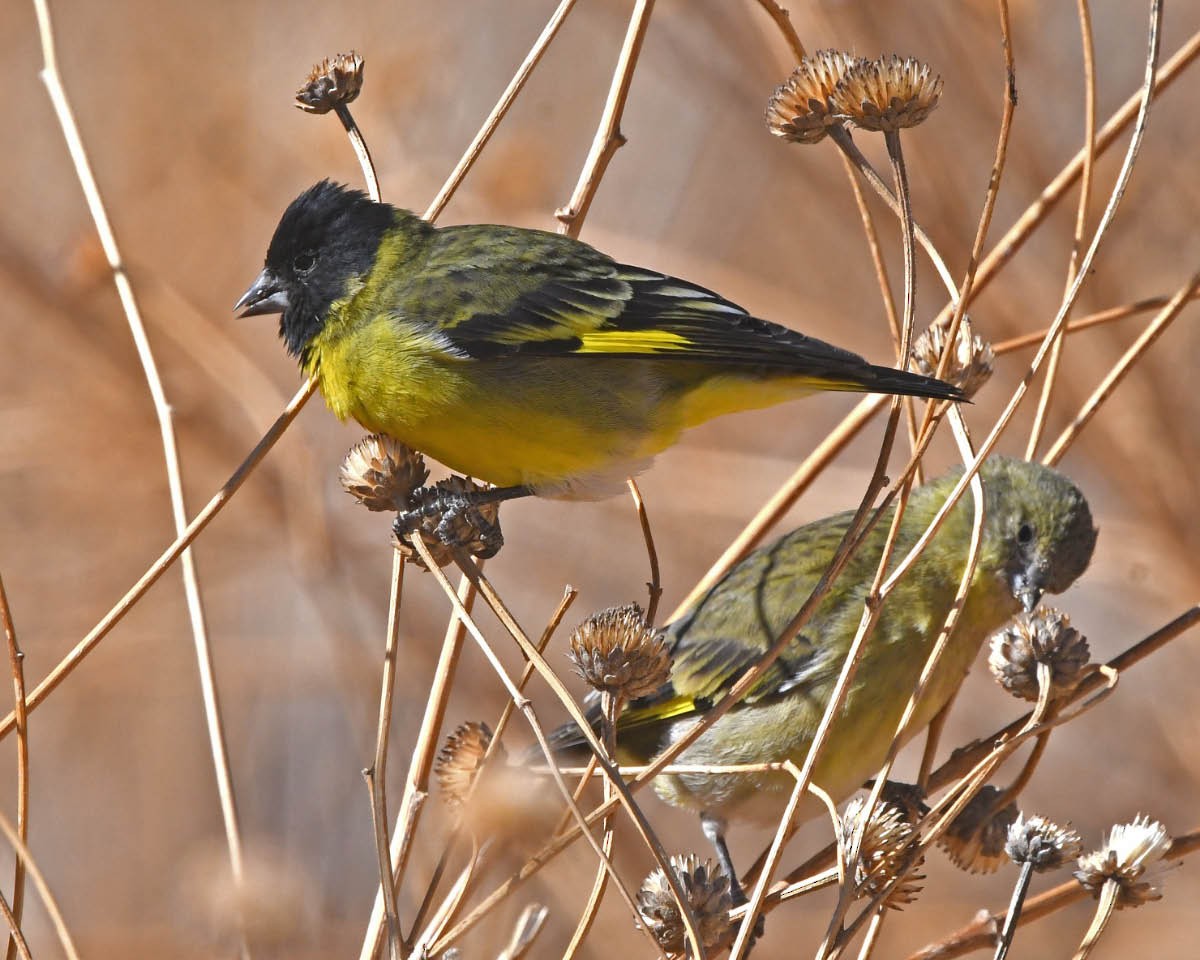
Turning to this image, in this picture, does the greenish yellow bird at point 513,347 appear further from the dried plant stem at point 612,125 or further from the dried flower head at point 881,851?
the dried flower head at point 881,851

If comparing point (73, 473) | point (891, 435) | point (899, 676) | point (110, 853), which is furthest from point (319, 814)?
point (891, 435)

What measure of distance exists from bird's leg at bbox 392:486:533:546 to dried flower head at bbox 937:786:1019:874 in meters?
1.10

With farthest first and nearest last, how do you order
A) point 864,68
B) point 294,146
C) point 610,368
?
point 294,146, point 610,368, point 864,68

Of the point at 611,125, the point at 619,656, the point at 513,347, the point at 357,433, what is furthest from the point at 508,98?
the point at 357,433

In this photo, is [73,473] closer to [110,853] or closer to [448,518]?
[110,853]

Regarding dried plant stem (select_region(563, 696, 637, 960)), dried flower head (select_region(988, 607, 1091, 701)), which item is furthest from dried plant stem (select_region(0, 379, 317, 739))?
dried flower head (select_region(988, 607, 1091, 701))

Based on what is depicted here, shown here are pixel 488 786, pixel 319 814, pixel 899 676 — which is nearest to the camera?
pixel 488 786

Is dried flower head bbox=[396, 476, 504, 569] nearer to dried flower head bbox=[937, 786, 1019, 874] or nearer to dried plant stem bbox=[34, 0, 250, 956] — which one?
dried plant stem bbox=[34, 0, 250, 956]

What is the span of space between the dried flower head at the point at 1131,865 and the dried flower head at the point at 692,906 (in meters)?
0.58

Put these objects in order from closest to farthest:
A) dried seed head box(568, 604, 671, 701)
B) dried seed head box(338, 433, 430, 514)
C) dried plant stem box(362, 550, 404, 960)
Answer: dried plant stem box(362, 550, 404, 960) → dried seed head box(568, 604, 671, 701) → dried seed head box(338, 433, 430, 514)

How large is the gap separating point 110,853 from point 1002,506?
4.84 metres

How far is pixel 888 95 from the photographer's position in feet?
7.86

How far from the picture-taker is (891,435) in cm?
226

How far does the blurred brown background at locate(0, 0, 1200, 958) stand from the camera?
532cm
